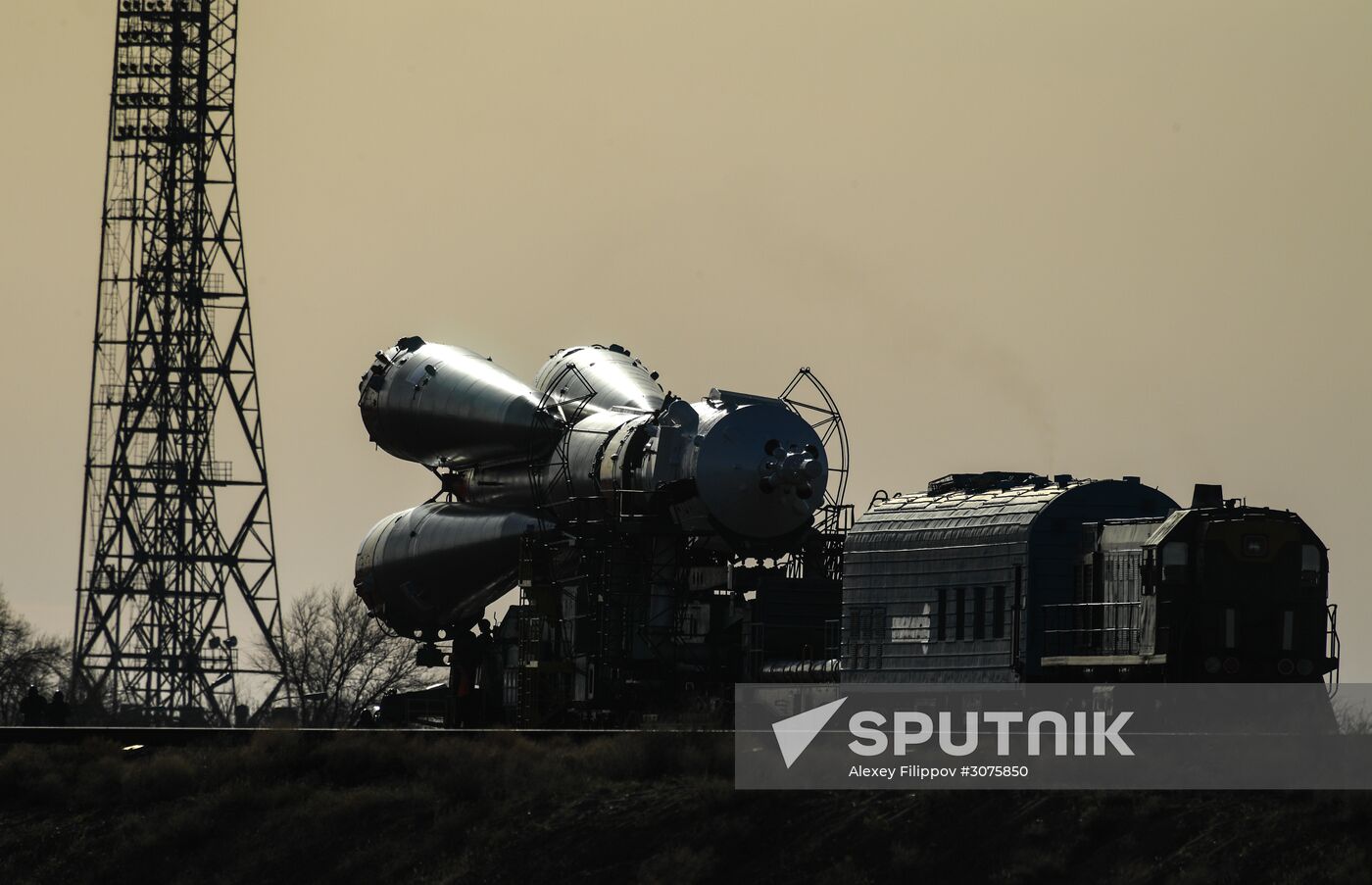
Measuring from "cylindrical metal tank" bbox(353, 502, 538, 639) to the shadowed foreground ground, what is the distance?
13457mm

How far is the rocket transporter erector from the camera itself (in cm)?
4841

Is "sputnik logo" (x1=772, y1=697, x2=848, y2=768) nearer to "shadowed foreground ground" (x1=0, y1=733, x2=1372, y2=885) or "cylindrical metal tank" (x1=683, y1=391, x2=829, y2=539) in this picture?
"shadowed foreground ground" (x1=0, y1=733, x2=1372, y2=885)

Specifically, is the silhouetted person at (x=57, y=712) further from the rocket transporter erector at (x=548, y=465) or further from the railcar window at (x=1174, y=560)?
the railcar window at (x=1174, y=560)

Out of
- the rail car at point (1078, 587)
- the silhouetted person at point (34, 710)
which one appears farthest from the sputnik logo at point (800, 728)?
the silhouetted person at point (34, 710)

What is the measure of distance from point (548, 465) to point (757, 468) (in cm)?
659

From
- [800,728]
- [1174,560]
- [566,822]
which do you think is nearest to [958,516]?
[800,728]

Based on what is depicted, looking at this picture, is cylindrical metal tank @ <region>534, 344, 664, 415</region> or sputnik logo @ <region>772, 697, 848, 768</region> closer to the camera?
sputnik logo @ <region>772, 697, 848, 768</region>

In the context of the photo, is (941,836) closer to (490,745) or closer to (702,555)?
(490,745)

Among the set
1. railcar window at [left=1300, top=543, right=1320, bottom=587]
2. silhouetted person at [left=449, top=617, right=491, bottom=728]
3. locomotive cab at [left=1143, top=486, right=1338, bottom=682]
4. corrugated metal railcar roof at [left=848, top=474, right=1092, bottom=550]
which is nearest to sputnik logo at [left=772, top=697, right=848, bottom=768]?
corrugated metal railcar roof at [left=848, top=474, right=1092, bottom=550]

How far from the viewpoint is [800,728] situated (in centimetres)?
4081

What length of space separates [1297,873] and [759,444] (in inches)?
822

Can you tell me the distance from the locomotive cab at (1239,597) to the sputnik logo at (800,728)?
5544 millimetres

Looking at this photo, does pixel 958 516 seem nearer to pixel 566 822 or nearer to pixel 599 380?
pixel 566 822

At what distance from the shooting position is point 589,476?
50.5 meters
